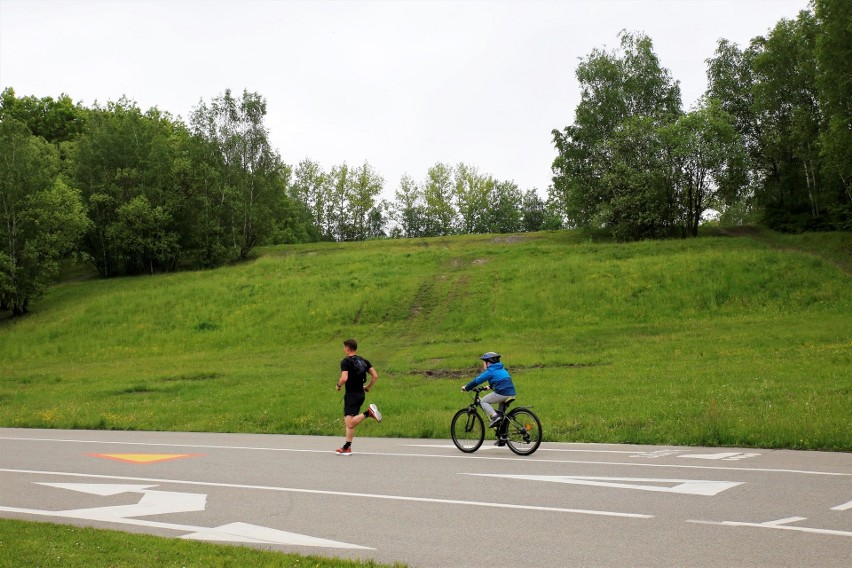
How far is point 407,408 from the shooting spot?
19.9 m

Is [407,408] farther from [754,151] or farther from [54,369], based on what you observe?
[754,151]

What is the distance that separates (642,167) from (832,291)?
967 inches

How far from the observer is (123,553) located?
696 cm

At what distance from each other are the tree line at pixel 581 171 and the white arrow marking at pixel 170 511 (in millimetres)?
44520

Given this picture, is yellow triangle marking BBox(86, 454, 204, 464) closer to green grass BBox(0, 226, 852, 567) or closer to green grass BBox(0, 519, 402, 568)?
green grass BBox(0, 226, 852, 567)

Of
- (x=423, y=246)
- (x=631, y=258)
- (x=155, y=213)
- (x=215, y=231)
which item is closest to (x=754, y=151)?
(x=631, y=258)

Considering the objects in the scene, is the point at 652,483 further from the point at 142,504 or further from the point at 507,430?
the point at 142,504

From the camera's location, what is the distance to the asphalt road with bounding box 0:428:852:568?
6.98 m

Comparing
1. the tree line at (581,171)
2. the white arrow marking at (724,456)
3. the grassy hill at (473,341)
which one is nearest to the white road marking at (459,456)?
the white arrow marking at (724,456)

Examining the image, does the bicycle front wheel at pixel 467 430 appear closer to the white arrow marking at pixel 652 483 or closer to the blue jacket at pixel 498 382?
the blue jacket at pixel 498 382

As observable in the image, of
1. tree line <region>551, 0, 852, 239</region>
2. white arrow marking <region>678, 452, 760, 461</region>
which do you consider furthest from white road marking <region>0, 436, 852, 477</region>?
tree line <region>551, 0, 852, 239</region>

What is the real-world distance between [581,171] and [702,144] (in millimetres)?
11289

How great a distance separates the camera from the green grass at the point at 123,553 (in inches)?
260

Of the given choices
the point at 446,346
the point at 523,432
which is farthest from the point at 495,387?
the point at 446,346
